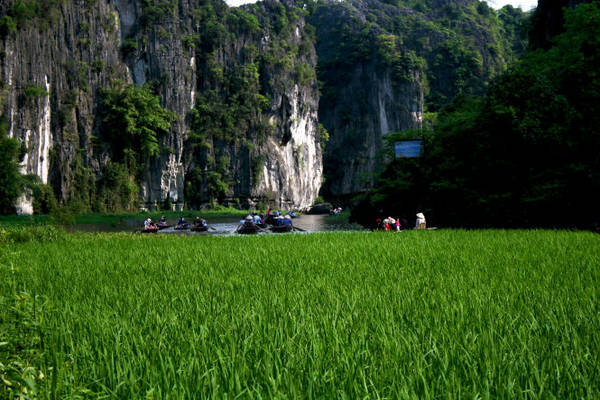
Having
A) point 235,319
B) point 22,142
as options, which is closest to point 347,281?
point 235,319

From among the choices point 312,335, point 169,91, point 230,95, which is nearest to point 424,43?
point 230,95

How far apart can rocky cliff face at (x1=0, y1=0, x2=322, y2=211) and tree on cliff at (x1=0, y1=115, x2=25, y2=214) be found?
313 cm

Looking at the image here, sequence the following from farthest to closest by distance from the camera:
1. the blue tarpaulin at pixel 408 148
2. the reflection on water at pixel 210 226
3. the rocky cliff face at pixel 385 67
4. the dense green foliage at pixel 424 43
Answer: the dense green foliage at pixel 424 43, the rocky cliff face at pixel 385 67, the reflection on water at pixel 210 226, the blue tarpaulin at pixel 408 148

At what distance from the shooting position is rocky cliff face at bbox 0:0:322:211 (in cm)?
3900

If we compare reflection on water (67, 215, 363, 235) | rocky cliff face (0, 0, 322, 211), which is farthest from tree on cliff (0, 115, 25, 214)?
reflection on water (67, 215, 363, 235)

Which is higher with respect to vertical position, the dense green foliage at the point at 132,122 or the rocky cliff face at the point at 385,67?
the rocky cliff face at the point at 385,67

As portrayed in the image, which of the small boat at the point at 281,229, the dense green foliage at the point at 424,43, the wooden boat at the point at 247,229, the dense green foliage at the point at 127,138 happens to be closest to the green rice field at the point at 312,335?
the wooden boat at the point at 247,229

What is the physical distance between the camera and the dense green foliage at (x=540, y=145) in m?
12.4

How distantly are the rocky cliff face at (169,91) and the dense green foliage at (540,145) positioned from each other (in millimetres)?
38346

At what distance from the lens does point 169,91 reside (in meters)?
52.8

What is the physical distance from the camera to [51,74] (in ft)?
134

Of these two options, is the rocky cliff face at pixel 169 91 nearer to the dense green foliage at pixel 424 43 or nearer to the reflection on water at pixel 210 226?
the dense green foliage at pixel 424 43

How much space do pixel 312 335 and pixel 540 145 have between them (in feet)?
45.4

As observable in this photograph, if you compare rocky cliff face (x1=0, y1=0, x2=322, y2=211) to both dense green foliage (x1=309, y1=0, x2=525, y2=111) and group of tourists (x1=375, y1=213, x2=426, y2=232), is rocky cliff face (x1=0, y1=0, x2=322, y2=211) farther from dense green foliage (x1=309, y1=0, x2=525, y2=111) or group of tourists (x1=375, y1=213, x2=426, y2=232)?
group of tourists (x1=375, y1=213, x2=426, y2=232)
